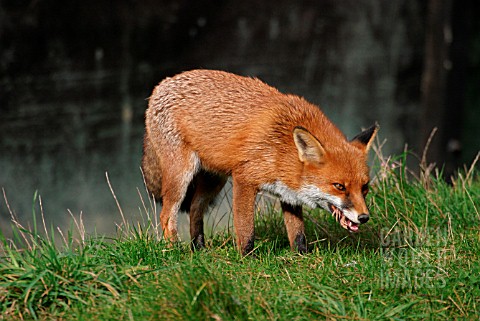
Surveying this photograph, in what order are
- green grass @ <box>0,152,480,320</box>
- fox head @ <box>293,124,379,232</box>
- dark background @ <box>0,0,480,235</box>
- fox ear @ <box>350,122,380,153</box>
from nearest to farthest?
green grass @ <box>0,152,480,320</box>
fox head @ <box>293,124,379,232</box>
fox ear @ <box>350,122,380,153</box>
dark background @ <box>0,0,480,235</box>

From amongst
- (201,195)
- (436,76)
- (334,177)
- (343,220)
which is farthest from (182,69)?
(343,220)

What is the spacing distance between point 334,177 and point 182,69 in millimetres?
3303

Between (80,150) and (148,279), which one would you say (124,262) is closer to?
(148,279)

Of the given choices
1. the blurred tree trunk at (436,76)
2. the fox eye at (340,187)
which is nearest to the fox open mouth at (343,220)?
the fox eye at (340,187)

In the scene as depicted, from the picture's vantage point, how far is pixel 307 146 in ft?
16.7

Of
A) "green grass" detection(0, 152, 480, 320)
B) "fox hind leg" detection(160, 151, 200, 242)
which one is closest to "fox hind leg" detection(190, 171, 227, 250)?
"fox hind leg" detection(160, 151, 200, 242)

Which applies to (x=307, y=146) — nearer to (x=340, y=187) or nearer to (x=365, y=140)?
(x=340, y=187)

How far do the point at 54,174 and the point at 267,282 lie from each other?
3734 millimetres

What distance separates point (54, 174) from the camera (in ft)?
24.7

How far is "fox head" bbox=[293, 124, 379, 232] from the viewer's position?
4.94m

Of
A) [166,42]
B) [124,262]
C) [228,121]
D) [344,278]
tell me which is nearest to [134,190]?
[166,42]

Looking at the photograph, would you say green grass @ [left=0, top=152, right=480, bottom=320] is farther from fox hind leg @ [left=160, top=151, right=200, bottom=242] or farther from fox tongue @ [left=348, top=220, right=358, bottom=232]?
fox hind leg @ [left=160, top=151, right=200, bottom=242]

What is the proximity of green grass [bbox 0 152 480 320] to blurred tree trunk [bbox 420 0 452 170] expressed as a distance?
135 inches

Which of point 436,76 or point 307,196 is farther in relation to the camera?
point 436,76
